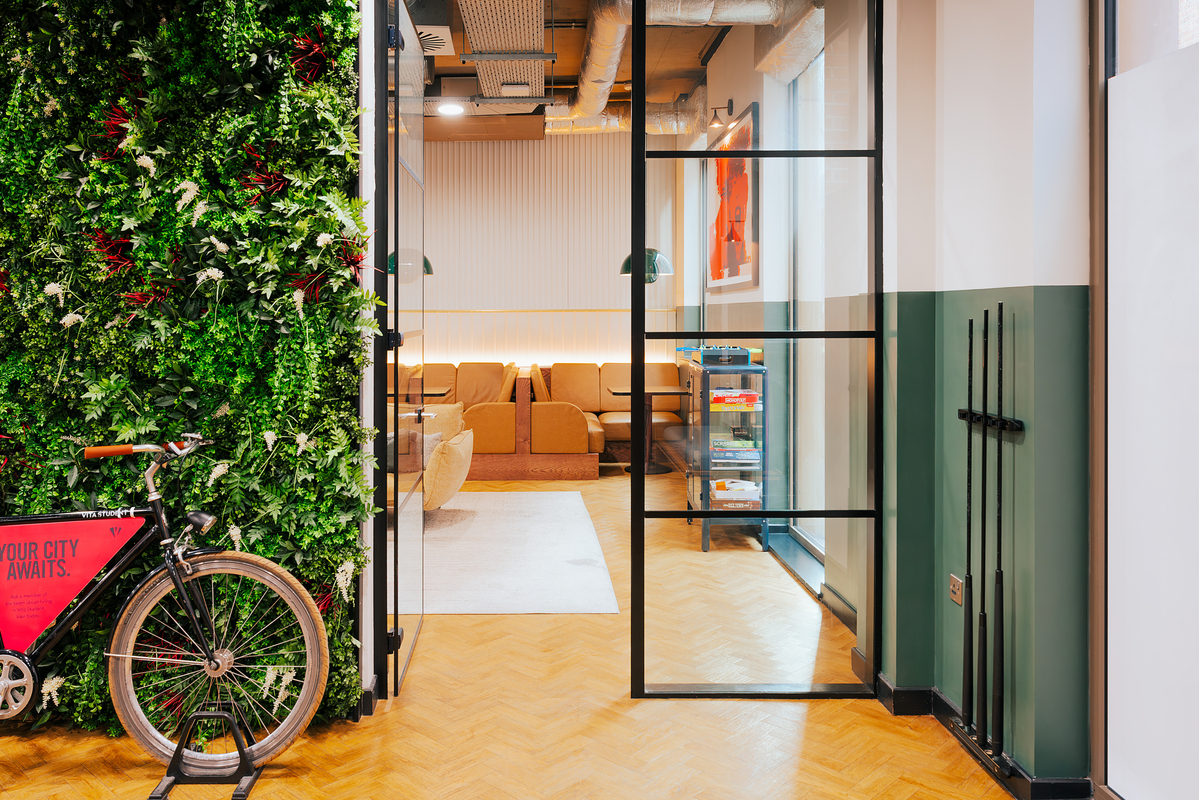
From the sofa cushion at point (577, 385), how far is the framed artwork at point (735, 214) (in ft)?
18.3

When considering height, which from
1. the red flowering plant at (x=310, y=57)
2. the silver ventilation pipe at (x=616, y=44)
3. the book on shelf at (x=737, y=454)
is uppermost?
the silver ventilation pipe at (x=616, y=44)

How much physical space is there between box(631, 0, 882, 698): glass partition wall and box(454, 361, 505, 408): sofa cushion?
578 cm

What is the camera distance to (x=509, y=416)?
285 inches

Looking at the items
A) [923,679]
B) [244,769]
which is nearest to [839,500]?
[923,679]

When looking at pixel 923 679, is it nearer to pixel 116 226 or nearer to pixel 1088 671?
pixel 1088 671

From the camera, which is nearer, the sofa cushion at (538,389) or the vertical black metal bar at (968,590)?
the vertical black metal bar at (968,590)

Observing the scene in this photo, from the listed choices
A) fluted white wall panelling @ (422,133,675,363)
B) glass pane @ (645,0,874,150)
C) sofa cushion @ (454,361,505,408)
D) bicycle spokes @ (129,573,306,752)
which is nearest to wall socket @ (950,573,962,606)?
glass pane @ (645,0,874,150)

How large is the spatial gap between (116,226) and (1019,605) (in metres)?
2.92

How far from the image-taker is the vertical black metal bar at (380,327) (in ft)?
8.54

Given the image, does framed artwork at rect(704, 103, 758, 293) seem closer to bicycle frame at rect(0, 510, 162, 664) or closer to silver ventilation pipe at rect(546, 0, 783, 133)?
silver ventilation pipe at rect(546, 0, 783, 133)

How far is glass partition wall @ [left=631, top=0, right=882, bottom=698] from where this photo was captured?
2748mm

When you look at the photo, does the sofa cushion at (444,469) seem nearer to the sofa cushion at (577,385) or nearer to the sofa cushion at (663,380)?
the sofa cushion at (663,380)

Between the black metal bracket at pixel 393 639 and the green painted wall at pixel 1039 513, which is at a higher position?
the green painted wall at pixel 1039 513
